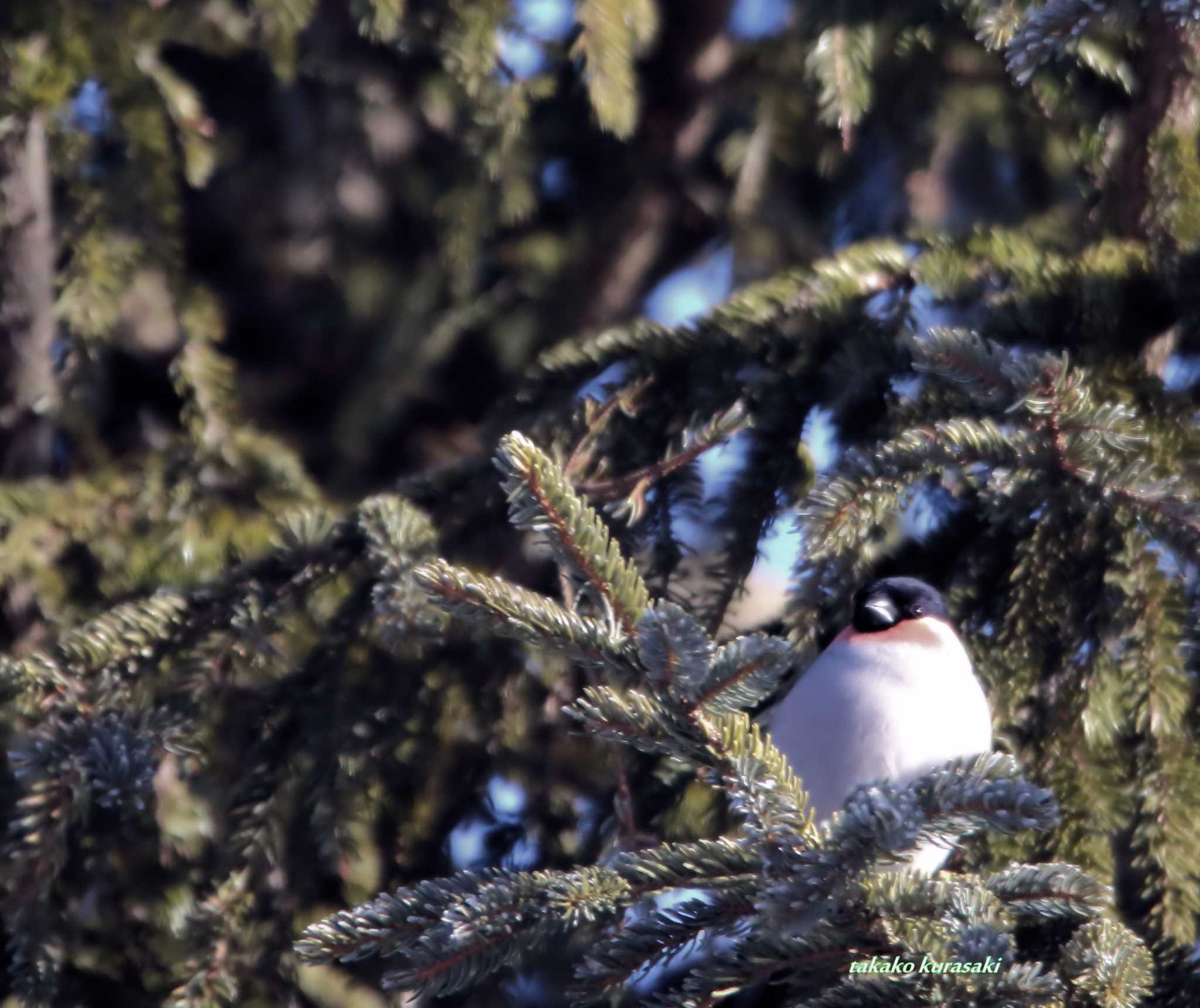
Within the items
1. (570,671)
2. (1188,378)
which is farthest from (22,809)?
(1188,378)

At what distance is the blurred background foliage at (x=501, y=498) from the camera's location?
1815mm

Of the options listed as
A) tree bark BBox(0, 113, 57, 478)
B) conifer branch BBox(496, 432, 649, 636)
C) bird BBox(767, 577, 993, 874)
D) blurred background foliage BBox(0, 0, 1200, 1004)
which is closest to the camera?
conifer branch BBox(496, 432, 649, 636)

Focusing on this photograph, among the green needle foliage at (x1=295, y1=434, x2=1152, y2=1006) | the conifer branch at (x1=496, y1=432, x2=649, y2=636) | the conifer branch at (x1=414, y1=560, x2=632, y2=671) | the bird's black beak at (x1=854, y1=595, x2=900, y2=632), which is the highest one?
the bird's black beak at (x1=854, y1=595, x2=900, y2=632)

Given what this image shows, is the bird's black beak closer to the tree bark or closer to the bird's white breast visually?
the bird's white breast

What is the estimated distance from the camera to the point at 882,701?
7.34 ft

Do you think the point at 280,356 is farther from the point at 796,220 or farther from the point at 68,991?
the point at 68,991

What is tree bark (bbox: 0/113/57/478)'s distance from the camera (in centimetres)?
268

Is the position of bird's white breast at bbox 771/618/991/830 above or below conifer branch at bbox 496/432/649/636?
above

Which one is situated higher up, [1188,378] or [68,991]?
[1188,378]

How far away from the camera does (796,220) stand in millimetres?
3443

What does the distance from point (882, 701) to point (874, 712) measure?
0.9 inches

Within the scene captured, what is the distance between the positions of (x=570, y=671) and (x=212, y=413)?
105 cm

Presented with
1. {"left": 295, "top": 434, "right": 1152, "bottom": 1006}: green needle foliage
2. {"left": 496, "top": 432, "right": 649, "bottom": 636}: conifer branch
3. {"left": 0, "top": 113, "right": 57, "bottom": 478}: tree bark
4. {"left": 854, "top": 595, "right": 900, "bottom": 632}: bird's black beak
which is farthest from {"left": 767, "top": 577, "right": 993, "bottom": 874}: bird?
{"left": 0, "top": 113, "right": 57, "bottom": 478}: tree bark

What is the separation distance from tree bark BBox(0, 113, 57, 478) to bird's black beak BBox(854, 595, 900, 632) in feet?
5.86
